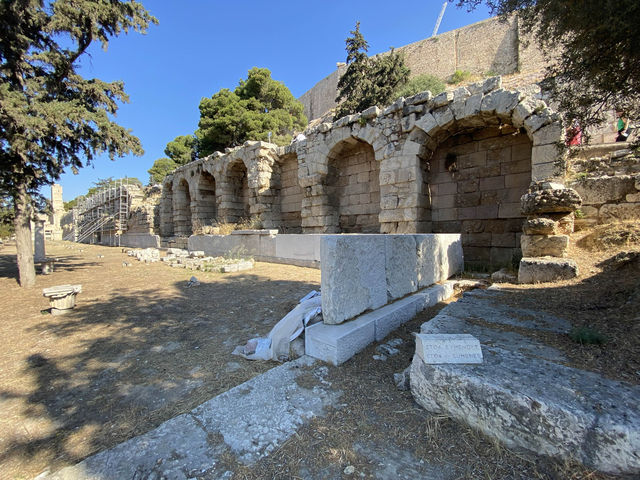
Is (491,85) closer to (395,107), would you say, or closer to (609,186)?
(395,107)

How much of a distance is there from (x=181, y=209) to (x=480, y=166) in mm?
14568

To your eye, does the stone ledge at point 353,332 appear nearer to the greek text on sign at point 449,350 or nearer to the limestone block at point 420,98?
the greek text on sign at point 449,350

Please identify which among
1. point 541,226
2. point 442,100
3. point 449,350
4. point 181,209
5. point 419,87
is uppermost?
point 419,87

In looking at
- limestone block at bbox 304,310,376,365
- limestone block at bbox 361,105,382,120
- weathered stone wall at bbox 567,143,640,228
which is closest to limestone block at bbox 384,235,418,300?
limestone block at bbox 304,310,376,365

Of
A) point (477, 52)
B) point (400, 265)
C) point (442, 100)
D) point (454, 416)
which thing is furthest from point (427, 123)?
point (477, 52)

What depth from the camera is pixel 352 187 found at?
9.52 meters

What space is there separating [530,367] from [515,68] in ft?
109

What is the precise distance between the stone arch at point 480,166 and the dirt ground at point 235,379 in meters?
2.20

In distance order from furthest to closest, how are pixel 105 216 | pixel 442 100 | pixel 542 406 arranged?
pixel 105 216
pixel 442 100
pixel 542 406

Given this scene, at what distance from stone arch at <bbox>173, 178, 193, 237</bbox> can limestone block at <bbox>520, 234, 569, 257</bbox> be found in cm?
1528

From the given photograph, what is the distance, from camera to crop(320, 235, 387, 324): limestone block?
2.50m

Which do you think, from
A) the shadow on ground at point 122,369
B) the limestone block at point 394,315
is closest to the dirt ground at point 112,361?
the shadow on ground at point 122,369

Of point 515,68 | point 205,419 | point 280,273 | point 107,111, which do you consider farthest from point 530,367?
point 515,68

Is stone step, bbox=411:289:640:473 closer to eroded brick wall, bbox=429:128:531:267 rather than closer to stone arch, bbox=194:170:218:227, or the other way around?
eroded brick wall, bbox=429:128:531:267
